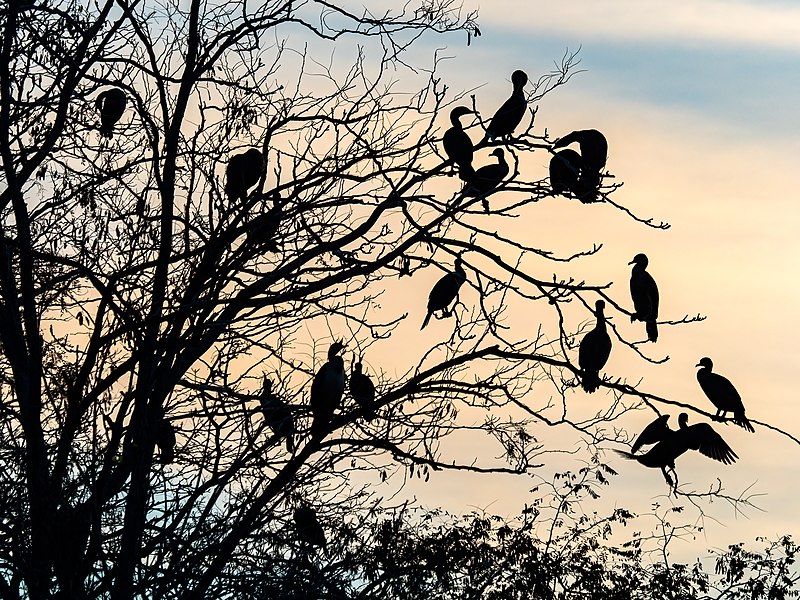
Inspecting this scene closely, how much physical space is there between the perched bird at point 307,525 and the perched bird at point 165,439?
925 mm

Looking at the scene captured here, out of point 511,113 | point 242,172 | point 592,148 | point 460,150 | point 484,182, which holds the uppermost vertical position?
point 511,113

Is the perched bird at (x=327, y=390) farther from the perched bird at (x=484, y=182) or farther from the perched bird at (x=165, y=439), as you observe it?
the perched bird at (x=484, y=182)

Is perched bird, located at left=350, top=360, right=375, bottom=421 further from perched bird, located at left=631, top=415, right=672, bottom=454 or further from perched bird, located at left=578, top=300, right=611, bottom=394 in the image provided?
perched bird, located at left=631, top=415, right=672, bottom=454

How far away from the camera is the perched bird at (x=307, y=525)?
7.60 meters

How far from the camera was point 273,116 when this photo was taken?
26.0 ft

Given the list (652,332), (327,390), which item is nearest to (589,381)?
(327,390)

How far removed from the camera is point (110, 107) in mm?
8641

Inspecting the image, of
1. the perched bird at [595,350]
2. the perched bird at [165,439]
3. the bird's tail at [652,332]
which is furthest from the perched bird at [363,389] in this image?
the bird's tail at [652,332]

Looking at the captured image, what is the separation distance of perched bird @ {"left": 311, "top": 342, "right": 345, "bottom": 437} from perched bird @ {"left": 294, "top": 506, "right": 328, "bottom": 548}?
21.4 inches

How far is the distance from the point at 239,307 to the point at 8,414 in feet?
5.16

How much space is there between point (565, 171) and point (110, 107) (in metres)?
3.37

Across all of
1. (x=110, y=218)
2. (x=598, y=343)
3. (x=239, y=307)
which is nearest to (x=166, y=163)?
(x=110, y=218)

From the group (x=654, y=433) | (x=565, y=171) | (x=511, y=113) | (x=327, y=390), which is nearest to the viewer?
(x=327, y=390)

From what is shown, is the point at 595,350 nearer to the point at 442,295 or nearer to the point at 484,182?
the point at 442,295
